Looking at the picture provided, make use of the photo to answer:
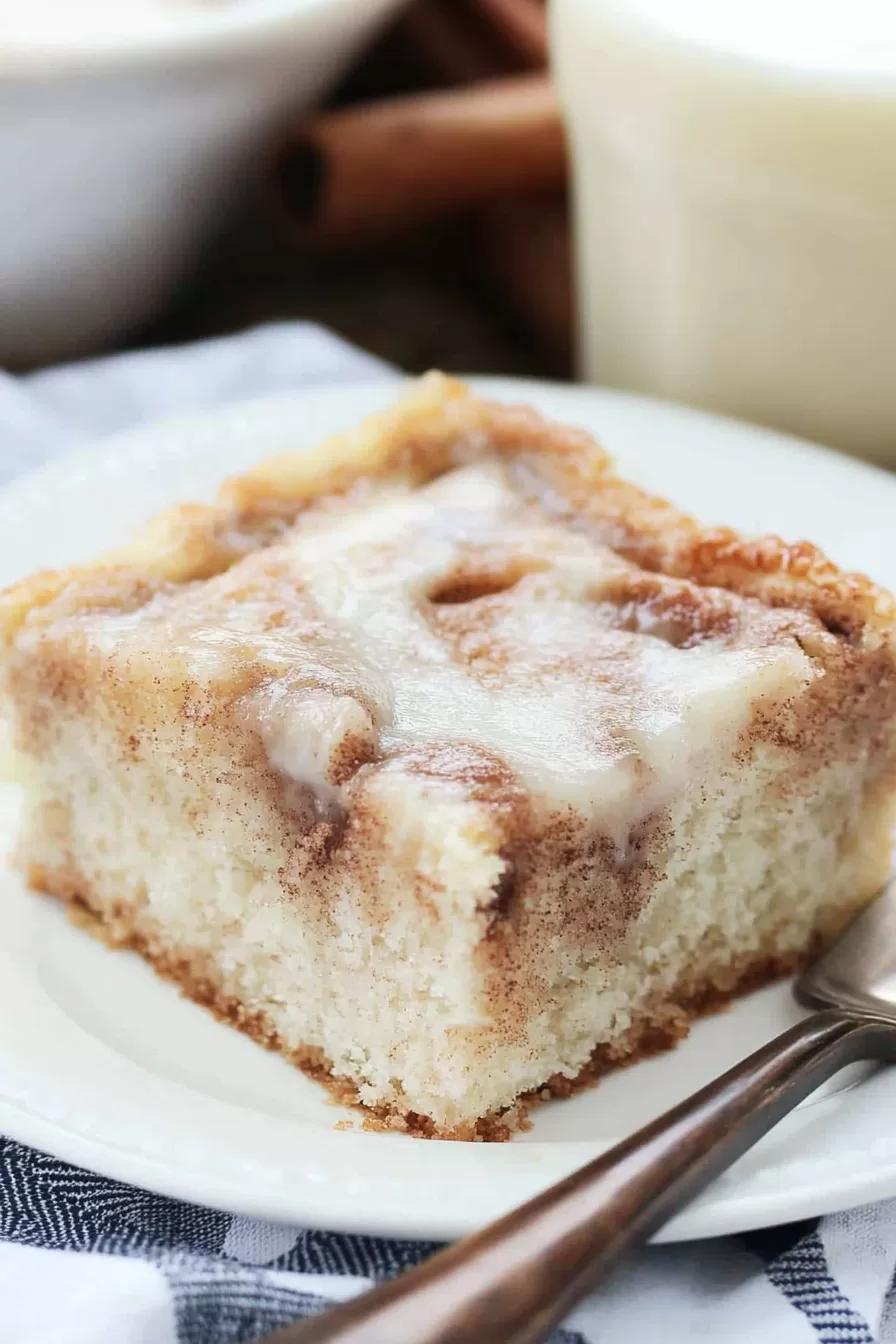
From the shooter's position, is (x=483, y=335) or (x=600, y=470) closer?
(x=600, y=470)

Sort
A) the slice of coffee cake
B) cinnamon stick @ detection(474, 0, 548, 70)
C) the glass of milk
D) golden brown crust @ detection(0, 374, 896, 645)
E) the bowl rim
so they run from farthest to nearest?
cinnamon stick @ detection(474, 0, 548, 70) → the bowl rim → the glass of milk → golden brown crust @ detection(0, 374, 896, 645) → the slice of coffee cake

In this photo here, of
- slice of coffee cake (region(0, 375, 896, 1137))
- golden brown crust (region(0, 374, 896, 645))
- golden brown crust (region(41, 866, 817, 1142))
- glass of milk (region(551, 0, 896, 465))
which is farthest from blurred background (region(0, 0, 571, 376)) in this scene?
golden brown crust (region(41, 866, 817, 1142))

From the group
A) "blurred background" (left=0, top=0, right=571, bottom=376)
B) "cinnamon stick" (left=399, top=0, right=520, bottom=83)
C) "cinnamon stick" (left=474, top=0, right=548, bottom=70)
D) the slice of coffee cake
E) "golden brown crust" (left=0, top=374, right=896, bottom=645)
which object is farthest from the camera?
"cinnamon stick" (left=399, top=0, right=520, bottom=83)

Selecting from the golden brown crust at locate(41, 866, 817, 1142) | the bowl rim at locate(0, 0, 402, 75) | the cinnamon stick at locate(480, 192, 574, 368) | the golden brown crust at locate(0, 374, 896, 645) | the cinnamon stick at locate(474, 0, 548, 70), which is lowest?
the golden brown crust at locate(41, 866, 817, 1142)

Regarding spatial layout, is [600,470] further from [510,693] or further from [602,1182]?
[602,1182]

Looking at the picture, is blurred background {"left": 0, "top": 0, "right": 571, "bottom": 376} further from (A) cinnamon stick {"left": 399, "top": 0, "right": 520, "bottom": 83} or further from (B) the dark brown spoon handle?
(B) the dark brown spoon handle

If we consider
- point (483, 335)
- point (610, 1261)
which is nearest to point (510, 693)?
point (610, 1261)

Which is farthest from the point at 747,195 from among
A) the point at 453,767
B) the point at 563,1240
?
the point at 563,1240
